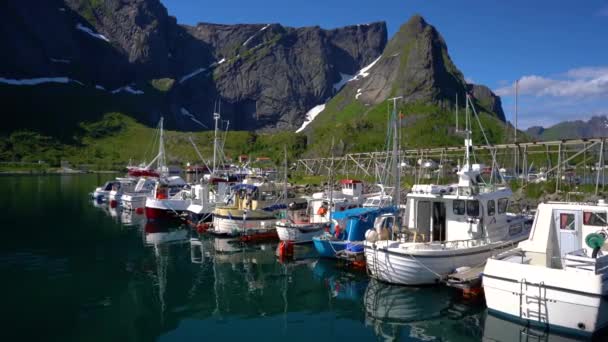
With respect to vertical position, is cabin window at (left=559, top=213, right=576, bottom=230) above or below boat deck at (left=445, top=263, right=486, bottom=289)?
above

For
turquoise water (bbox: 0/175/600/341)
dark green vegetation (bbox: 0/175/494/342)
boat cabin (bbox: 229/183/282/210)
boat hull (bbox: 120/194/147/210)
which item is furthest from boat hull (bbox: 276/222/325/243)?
boat hull (bbox: 120/194/147/210)

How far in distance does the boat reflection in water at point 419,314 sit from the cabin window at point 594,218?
618 centimetres

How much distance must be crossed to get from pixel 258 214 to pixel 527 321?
23.9 m

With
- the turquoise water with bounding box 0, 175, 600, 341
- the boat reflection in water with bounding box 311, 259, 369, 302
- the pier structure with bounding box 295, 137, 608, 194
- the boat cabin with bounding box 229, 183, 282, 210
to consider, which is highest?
the pier structure with bounding box 295, 137, 608, 194

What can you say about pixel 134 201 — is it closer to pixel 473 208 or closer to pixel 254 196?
pixel 254 196

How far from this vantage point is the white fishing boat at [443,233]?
21.3 meters

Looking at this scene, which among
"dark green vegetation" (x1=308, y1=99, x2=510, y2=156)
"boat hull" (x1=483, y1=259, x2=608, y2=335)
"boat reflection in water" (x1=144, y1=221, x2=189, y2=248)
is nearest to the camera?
"boat hull" (x1=483, y1=259, x2=608, y2=335)

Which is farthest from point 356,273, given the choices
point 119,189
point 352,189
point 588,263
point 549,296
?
point 119,189

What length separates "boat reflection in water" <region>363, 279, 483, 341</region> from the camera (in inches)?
681

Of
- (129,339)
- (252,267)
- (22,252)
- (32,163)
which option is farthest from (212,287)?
(32,163)

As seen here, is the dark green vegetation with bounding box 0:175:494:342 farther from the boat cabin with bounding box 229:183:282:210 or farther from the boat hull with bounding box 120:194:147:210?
the boat hull with bounding box 120:194:147:210

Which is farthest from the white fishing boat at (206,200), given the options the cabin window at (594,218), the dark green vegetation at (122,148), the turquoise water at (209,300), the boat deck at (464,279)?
the dark green vegetation at (122,148)

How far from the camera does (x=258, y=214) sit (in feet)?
122

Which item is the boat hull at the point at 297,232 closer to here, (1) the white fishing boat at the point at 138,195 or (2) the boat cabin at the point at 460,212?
(2) the boat cabin at the point at 460,212
